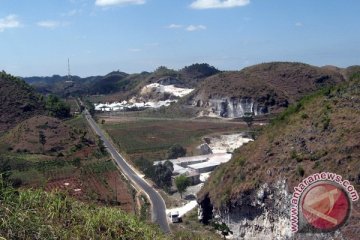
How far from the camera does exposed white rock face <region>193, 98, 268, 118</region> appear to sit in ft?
300

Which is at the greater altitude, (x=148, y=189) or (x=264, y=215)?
(x=264, y=215)

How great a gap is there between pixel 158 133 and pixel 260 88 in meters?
29.5

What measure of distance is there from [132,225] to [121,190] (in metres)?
25.7

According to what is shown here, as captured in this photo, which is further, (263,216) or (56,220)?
(263,216)

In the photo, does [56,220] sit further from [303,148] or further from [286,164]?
[303,148]

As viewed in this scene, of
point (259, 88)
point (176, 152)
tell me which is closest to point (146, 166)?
point (176, 152)

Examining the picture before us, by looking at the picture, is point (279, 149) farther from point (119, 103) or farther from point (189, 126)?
point (119, 103)

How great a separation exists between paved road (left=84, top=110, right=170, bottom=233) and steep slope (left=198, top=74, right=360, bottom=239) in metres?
3.19

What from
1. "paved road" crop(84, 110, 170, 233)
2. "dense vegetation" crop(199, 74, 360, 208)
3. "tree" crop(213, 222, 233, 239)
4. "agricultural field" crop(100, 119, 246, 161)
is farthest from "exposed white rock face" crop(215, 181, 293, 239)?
"agricultural field" crop(100, 119, 246, 161)

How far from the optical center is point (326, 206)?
2308 centimetres

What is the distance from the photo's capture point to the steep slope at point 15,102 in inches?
3140

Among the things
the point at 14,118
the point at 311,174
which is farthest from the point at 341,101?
the point at 14,118

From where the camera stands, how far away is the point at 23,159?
2039 inches

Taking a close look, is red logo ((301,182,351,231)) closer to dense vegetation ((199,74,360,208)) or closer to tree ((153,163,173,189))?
dense vegetation ((199,74,360,208))
